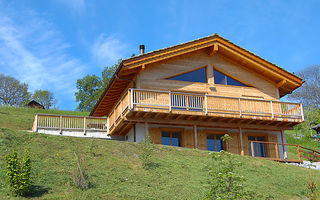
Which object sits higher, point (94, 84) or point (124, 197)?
point (94, 84)

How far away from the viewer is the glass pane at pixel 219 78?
25.5 meters

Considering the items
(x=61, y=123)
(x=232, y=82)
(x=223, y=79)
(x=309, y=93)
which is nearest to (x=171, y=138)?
(x=223, y=79)

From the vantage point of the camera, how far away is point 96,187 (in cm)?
1277

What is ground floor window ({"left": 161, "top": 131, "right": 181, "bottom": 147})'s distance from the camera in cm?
2313

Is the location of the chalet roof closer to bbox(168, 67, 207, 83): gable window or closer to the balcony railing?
bbox(168, 67, 207, 83): gable window

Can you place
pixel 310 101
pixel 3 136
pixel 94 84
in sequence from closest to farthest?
pixel 3 136 → pixel 310 101 → pixel 94 84

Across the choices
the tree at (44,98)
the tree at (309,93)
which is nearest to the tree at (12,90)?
the tree at (44,98)

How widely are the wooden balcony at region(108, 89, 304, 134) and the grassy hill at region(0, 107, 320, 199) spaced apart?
12.6 feet

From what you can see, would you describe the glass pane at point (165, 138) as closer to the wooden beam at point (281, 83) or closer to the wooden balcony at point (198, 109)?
the wooden balcony at point (198, 109)

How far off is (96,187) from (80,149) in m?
3.67

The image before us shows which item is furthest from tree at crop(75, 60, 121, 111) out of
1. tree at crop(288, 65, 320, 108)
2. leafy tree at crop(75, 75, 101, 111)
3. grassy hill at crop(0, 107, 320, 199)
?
grassy hill at crop(0, 107, 320, 199)

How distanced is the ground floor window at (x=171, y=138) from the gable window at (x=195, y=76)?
3.36 meters

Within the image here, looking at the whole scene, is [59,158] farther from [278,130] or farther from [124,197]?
[278,130]

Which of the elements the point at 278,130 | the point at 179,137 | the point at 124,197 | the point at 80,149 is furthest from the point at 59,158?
the point at 278,130
